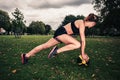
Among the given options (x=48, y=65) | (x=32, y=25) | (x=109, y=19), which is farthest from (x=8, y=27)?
Answer: (x=48, y=65)

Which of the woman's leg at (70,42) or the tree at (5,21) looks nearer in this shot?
the woman's leg at (70,42)

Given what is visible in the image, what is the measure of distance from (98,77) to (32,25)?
135 m

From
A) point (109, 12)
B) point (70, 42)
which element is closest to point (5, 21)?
point (109, 12)

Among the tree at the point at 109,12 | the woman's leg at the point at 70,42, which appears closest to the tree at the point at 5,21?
the tree at the point at 109,12

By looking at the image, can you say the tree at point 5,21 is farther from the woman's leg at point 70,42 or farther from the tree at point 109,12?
the woman's leg at point 70,42

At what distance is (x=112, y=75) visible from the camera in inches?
267

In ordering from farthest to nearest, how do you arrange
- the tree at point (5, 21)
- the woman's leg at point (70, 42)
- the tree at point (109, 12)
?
the tree at point (5, 21) → the tree at point (109, 12) → the woman's leg at point (70, 42)

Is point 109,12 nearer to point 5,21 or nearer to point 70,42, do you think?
point 70,42

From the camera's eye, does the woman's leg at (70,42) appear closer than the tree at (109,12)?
Yes

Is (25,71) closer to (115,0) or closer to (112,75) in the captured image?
(112,75)

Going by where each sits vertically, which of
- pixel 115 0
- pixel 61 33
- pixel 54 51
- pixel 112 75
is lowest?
pixel 112 75

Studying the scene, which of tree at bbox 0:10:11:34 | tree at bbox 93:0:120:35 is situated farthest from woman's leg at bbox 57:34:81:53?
tree at bbox 0:10:11:34

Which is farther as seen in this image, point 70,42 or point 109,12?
point 109,12

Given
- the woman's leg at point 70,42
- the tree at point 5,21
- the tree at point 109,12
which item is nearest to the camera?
the woman's leg at point 70,42
